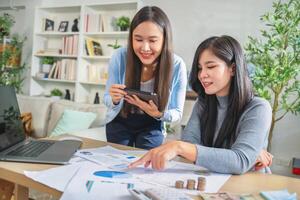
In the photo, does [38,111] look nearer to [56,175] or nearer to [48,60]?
[48,60]

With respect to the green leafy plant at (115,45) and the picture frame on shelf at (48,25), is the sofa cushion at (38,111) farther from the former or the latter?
the picture frame on shelf at (48,25)

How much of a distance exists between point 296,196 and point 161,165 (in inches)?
13.8

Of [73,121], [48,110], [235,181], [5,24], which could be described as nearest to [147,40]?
[235,181]

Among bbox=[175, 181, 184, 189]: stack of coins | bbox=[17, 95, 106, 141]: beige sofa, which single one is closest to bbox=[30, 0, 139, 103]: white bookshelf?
bbox=[17, 95, 106, 141]: beige sofa

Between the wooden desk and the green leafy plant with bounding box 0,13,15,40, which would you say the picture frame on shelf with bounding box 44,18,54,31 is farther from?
the wooden desk

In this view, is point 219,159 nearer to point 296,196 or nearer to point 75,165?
point 296,196

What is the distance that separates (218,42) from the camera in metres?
1.11

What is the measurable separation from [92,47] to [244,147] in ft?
10.1

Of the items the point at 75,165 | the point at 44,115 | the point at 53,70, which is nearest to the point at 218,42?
the point at 75,165

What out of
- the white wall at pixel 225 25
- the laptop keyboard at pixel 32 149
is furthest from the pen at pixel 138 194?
the white wall at pixel 225 25

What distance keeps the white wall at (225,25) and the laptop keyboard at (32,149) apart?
240 cm

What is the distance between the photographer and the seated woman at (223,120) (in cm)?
90

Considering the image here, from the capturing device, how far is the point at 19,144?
1.13 meters

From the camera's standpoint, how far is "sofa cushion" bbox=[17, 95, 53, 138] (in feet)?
11.1
